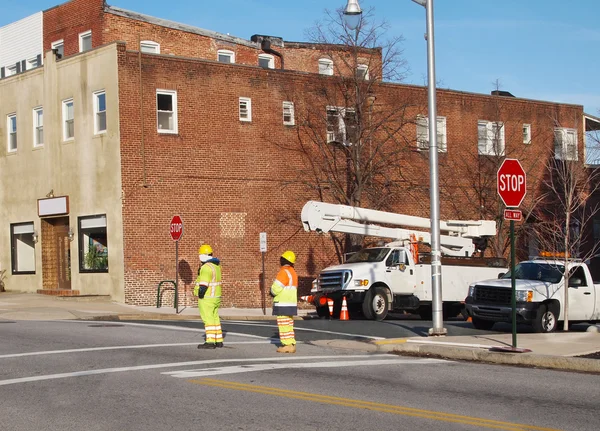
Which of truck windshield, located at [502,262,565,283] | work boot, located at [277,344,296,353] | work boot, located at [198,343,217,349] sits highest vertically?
truck windshield, located at [502,262,565,283]

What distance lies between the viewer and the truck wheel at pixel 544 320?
19.9 meters

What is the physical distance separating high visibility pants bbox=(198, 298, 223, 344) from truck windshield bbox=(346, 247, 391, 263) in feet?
37.5

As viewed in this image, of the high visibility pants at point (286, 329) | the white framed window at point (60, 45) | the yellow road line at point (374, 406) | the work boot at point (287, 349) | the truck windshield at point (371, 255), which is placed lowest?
the work boot at point (287, 349)

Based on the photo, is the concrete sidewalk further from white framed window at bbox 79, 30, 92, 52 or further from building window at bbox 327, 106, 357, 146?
white framed window at bbox 79, 30, 92, 52

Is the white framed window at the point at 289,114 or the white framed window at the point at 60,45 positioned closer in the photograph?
the white framed window at the point at 289,114

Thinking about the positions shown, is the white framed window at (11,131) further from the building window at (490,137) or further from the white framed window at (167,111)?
the building window at (490,137)

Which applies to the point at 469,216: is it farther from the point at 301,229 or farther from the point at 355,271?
the point at 355,271

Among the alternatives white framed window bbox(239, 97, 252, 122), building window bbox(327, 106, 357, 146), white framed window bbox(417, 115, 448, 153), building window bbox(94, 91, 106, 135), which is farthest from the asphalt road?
white framed window bbox(417, 115, 448, 153)

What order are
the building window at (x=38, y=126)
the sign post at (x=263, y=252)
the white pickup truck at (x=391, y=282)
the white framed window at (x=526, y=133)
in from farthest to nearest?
the white framed window at (x=526, y=133)
the building window at (x=38, y=126)
the sign post at (x=263, y=252)
the white pickup truck at (x=391, y=282)

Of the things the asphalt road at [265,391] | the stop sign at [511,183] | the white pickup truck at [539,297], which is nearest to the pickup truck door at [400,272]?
the white pickup truck at [539,297]

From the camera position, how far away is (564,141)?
4184 centimetres

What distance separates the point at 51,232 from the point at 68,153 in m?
3.27

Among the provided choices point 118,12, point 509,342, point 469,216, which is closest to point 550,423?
point 509,342

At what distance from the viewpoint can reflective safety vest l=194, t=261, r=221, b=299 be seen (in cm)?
1548
